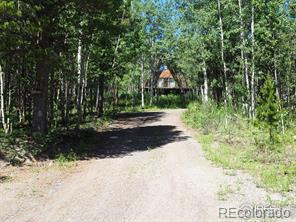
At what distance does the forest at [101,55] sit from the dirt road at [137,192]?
2.86m

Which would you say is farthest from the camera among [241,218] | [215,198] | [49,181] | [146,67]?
[146,67]

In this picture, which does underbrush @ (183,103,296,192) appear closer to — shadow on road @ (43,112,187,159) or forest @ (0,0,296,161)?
forest @ (0,0,296,161)

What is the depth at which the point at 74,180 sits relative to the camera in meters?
9.93

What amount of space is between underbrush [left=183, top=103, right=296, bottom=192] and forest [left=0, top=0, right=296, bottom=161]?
68 centimetres

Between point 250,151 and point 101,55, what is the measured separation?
1519 centimetres

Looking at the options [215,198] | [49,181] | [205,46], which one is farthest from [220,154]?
[205,46]

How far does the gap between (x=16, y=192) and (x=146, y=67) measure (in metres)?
45.2

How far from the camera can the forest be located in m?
12.7

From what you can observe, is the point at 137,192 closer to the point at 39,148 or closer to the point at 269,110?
the point at 39,148

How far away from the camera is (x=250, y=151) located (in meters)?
12.7

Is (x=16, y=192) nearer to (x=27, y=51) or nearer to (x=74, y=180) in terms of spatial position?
(x=74, y=180)

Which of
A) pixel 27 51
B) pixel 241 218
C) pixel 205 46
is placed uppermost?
pixel 205 46

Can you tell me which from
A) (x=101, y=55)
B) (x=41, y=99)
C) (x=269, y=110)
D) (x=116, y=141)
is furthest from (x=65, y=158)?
(x=101, y=55)

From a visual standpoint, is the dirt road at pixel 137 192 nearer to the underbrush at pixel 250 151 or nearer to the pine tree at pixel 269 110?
the underbrush at pixel 250 151
